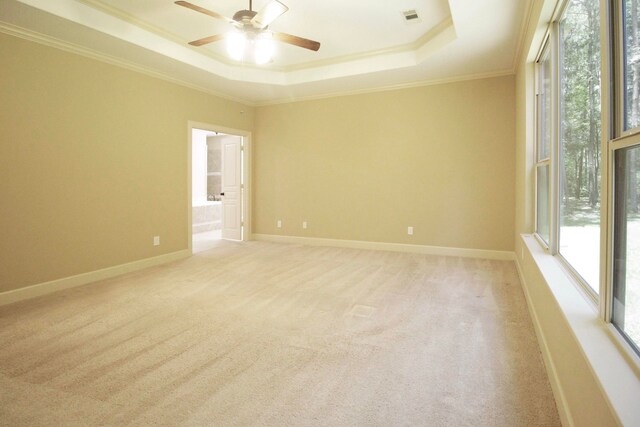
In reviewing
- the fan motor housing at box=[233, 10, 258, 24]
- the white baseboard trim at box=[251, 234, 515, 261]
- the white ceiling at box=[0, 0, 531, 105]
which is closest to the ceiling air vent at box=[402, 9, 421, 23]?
the white ceiling at box=[0, 0, 531, 105]

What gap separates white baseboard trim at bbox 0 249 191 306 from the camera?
353 centimetres

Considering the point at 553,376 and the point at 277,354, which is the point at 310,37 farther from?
the point at 553,376

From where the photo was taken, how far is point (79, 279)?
13.4 feet

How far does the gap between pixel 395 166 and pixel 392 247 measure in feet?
4.40

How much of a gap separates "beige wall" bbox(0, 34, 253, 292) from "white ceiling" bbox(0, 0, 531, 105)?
1.06 feet

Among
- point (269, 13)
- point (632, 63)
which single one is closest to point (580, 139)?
point (632, 63)

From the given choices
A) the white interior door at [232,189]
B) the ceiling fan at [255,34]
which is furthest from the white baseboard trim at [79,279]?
the ceiling fan at [255,34]

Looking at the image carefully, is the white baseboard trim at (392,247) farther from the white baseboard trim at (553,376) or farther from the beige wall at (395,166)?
the white baseboard trim at (553,376)

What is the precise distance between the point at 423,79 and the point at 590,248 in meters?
4.26

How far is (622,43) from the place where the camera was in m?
1.32

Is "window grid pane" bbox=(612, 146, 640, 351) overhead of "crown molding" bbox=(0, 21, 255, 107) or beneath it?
beneath

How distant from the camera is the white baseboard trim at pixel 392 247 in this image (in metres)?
5.30

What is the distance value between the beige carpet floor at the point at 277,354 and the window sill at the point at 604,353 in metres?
0.54

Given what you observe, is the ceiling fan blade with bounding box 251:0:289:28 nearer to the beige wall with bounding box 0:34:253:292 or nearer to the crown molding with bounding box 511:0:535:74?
the crown molding with bounding box 511:0:535:74
